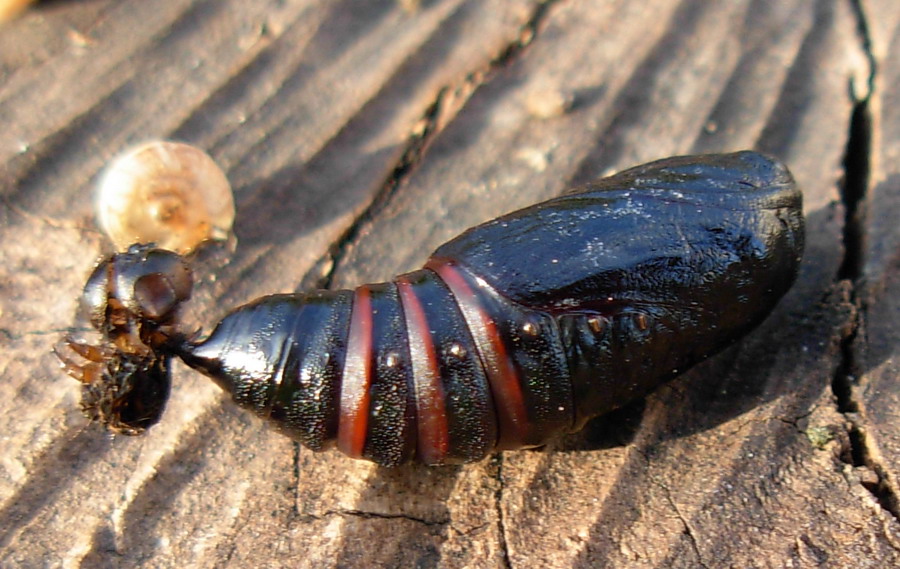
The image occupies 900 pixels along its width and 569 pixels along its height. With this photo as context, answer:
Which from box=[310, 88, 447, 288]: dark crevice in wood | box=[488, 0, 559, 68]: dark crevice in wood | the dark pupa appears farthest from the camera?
box=[488, 0, 559, 68]: dark crevice in wood

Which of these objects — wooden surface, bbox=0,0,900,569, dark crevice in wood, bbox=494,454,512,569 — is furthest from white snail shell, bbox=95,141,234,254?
dark crevice in wood, bbox=494,454,512,569

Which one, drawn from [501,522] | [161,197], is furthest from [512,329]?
[161,197]

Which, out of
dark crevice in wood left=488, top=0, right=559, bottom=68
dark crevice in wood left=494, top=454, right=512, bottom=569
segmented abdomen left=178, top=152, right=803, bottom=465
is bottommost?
dark crevice in wood left=494, top=454, right=512, bottom=569

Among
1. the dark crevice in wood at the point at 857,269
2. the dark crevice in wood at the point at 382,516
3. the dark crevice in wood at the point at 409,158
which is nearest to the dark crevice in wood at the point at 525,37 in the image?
the dark crevice in wood at the point at 409,158

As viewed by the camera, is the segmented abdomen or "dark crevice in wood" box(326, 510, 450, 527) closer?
the segmented abdomen

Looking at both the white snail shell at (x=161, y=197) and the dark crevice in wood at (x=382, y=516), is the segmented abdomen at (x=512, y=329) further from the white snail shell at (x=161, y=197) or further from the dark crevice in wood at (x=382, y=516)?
the white snail shell at (x=161, y=197)

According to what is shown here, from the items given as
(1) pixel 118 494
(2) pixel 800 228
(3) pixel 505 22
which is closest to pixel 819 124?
(2) pixel 800 228

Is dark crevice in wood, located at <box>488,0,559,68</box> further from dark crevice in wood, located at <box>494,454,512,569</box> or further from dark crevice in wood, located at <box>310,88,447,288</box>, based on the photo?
dark crevice in wood, located at <box>494,454,512,569</box>
